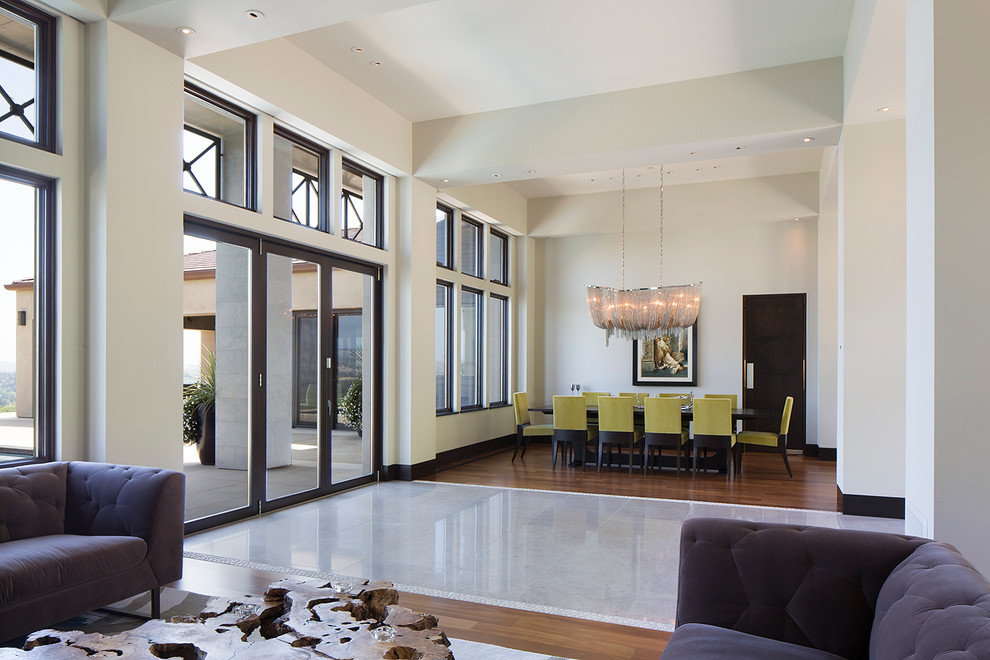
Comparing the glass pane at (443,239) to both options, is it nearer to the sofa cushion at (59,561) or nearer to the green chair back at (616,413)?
the green chair back at (616,413)

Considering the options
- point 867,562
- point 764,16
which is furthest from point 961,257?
point 764,16

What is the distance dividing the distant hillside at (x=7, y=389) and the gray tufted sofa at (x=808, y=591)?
12.7ft

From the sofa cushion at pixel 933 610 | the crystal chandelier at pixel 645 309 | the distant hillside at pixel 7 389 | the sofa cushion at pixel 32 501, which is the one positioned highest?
the crystal chandelier at pixel 645 309

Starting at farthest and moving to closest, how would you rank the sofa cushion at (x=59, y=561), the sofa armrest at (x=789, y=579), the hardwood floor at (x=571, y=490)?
the hardwood floor at (x=571, y=490), the sofa cushion at (x=59, y=561), the sofa armrest at (x=789, y=579)

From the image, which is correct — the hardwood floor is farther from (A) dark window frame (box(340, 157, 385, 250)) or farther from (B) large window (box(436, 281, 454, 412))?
(A) dark window frame (box(340, 157, 385, 250))

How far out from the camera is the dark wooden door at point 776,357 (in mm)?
9883

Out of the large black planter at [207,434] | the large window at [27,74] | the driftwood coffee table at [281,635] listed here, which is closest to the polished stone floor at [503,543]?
the large black planter at [207,434]

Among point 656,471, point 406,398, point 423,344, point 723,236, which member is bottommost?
point 656,471

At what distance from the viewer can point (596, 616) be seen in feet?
11.7

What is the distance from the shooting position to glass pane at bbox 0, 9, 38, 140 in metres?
3.94

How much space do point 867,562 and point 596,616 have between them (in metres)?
1.76

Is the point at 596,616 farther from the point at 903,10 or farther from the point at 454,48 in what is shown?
the point at 454,48

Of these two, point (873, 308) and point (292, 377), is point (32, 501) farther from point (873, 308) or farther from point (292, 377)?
point (873, 308)

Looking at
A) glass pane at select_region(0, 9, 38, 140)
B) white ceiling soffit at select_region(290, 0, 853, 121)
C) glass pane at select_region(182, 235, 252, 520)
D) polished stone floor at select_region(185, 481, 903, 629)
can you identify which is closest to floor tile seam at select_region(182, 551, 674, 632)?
polished stone floor at select_region(185, 481, 903, 629)
